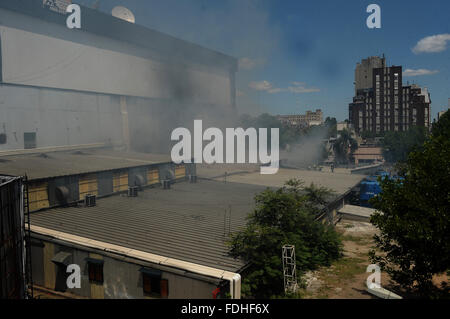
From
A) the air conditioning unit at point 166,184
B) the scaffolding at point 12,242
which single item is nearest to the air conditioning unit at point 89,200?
the air conditioning unit at point 166,184

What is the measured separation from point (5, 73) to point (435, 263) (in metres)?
29.9

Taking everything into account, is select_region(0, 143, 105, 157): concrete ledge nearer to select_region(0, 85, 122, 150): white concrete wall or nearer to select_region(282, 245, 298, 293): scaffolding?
select_region(0, 85, 122, 150): white concrete wall

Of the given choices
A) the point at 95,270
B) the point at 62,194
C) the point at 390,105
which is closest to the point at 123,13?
the point at 62,194

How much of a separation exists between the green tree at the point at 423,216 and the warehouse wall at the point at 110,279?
4498mm

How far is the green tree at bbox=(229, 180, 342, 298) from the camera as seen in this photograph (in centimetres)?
1036

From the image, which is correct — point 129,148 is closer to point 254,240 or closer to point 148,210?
point 148,210

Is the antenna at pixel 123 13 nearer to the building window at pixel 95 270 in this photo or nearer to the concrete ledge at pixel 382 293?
the building window at pixel 95 270

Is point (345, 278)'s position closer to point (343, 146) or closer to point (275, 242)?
point (275, 242)

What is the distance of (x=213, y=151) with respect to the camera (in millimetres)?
44500

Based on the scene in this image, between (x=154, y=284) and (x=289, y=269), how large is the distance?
4.10 m

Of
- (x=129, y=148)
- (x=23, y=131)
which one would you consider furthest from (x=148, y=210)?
(x=129, y=148)

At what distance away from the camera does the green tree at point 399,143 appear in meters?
58.9

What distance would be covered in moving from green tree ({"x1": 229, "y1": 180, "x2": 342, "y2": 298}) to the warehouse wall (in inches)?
61.2
